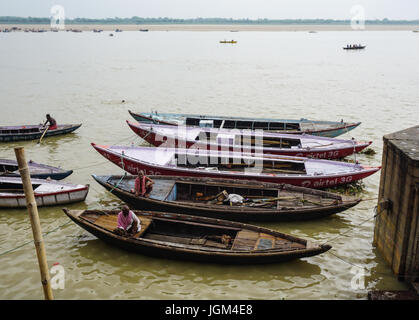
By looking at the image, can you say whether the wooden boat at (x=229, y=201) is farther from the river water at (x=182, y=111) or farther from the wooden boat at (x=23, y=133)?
the wooden boat at (x=23, y=133)

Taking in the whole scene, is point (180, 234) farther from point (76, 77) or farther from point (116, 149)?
point (76, 77)

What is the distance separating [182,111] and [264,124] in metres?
10.9

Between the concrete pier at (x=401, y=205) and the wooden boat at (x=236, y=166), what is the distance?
4171 millimetres

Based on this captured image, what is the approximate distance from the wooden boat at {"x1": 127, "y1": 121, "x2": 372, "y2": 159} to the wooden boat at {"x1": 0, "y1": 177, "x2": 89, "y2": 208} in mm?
5987

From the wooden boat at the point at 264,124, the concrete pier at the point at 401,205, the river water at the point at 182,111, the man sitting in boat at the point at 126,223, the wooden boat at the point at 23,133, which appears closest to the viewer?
the concrete pier at the point at 401,205

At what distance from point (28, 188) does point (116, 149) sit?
8.90 metres

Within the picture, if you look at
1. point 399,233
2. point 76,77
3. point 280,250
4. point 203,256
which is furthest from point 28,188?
point 76,77

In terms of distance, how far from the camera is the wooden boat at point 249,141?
17516 millimetres

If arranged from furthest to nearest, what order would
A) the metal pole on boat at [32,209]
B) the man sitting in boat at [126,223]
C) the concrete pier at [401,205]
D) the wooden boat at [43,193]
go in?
the wooden boat at [43,193] < the man sitting in boat at [126,223] < the concrete pier at [401,205] < the metal pole on boat at [32,209]

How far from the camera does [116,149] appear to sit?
16656 mm

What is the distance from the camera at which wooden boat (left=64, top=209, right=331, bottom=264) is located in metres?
10.1

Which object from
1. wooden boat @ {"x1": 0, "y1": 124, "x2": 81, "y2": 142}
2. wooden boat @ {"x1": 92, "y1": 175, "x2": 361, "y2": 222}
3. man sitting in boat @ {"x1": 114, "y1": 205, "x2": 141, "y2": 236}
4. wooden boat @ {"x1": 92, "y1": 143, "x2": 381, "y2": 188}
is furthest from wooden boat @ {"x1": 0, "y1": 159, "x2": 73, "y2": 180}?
wooden boat @ {"x1": 0, "y1": 124, "x2": 81, "y2": 142}

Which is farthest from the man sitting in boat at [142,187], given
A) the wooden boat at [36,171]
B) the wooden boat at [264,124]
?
the wooden boat at [264,124]

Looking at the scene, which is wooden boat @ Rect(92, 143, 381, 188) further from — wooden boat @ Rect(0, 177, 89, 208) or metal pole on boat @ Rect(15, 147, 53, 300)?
metal pole on boat @ Rect(15, 147, 53, 300)
